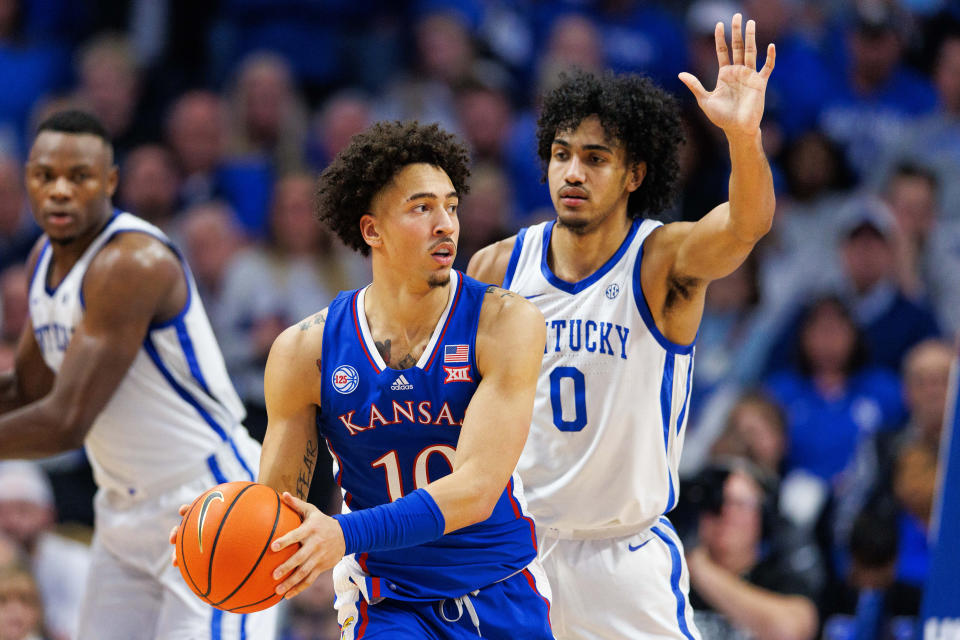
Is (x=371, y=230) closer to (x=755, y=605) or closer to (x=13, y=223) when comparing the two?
(x=755, y=605)

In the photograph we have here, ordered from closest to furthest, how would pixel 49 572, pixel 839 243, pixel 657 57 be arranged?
pixel 49 572
pixel 839 243
pixel 657 57

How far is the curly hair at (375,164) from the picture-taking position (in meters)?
4.25

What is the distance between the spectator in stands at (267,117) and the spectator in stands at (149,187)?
80cm

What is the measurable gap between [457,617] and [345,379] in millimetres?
849

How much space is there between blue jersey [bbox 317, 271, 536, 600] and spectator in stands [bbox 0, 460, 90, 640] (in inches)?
148

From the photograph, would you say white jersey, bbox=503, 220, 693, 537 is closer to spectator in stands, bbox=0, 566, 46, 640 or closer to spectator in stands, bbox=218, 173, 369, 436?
spectator in stands, bbox=0, 566, 46, 640

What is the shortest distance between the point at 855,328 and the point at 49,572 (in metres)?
5.23

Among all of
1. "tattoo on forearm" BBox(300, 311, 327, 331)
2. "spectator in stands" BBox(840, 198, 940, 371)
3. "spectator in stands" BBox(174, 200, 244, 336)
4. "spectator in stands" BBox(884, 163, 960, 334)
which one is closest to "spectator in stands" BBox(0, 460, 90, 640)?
"spectator in stands" BBox(174, 200, 244, 336)

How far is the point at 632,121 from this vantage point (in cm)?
512

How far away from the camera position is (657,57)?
36.0 feet

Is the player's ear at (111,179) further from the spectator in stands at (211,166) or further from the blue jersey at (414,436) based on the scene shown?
the spectator in stands at (211,166)

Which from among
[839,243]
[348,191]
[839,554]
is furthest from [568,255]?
[839,243]

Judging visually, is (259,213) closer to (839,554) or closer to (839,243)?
(839,243)

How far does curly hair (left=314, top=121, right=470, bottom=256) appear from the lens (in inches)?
167
